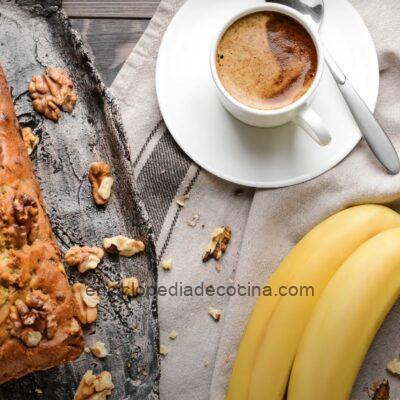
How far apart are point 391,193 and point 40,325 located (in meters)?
0.98

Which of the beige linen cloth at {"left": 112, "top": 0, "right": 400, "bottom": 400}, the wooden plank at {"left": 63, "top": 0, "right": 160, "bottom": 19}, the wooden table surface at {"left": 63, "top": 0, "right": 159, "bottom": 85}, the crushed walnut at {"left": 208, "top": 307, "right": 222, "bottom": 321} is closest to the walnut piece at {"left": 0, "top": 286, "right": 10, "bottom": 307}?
the beige linen cloth at {"left": 112, "top": 0, "right": 400, "bottom": 400}

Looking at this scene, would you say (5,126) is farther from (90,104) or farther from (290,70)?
(290,70)

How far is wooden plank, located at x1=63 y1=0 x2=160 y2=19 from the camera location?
79.2 inches

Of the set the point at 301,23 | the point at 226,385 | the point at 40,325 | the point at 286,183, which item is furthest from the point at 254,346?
the point at 301,23

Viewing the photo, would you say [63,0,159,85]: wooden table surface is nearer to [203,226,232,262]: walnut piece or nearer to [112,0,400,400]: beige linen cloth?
[112,0,400,400]: beige linen cloth

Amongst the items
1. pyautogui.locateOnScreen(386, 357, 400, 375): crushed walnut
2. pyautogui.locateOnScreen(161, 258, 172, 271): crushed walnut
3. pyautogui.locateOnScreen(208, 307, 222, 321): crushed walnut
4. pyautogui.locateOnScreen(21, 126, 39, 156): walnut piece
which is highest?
pyautogui.locateOnScreen(21, 126, 39, 156): walnut piece

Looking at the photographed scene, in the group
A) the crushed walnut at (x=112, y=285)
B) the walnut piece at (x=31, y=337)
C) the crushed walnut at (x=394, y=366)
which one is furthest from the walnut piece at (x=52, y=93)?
the crushed walnut at (x=394, y=366)

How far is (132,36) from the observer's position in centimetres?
202

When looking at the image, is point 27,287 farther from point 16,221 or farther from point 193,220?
point 193,220

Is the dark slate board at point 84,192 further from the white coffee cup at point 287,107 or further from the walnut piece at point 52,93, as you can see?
the white coffee cup at point 287,107

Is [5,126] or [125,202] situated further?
[125,202]

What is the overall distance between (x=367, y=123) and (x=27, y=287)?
3.21ft

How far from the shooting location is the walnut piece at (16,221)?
152 cm

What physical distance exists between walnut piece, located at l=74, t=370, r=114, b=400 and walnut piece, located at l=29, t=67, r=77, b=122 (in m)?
0.68
